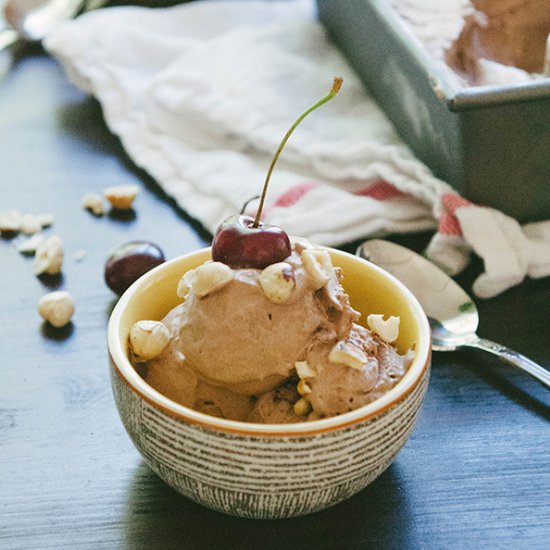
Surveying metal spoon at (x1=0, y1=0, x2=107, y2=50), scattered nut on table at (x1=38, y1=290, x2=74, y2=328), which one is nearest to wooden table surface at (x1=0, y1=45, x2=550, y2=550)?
scattered nut on table at (x1=38, y1=290, x2=74, y2=328)

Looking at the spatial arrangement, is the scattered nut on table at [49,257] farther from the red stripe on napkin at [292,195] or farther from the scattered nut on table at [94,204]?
the red stripe on napkin at [292,195]

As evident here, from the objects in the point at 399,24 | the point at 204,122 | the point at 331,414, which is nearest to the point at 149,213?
the point at 204,122

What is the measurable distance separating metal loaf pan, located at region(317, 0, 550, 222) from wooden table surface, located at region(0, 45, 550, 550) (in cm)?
7

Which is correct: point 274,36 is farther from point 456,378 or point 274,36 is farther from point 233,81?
point 456,378

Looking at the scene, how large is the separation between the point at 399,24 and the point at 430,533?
0.49 m

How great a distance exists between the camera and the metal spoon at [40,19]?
43.4 inches

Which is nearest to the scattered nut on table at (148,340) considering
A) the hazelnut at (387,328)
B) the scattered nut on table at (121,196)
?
the hazelnut at (387,328)

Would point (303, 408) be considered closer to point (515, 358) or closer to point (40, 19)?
point (515, 358)

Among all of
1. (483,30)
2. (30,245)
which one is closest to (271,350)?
(30,245)

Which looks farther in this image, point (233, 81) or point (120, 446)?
point (233, 81)

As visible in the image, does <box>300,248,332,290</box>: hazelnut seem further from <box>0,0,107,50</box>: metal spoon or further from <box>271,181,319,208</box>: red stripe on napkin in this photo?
<box>0,0,107,50</box>: metal spoon

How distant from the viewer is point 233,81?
906 mm

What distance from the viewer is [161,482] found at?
1.57 feet

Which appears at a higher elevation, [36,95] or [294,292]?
[294,292]
